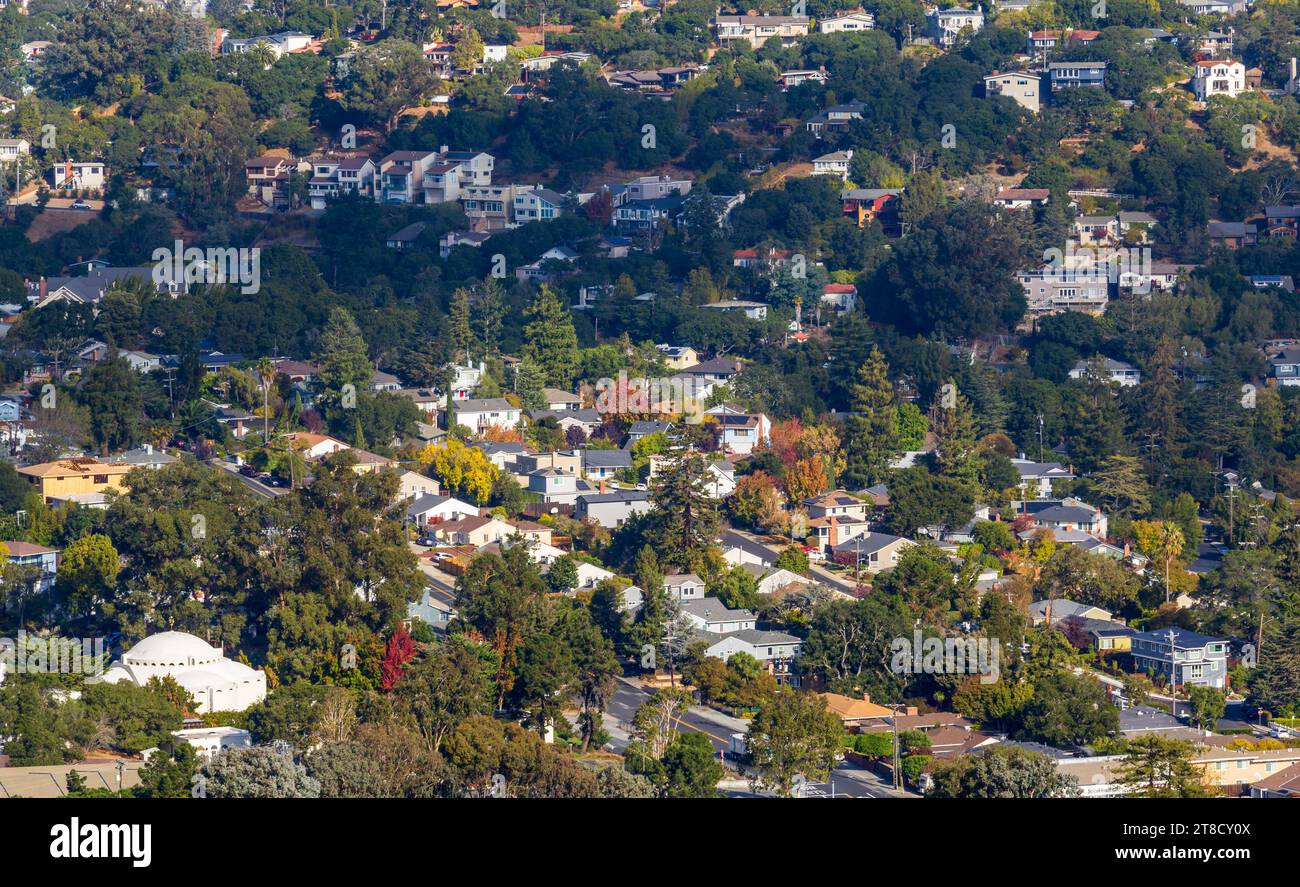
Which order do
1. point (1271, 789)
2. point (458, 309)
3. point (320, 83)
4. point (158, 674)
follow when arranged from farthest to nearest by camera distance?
point (320, 83)
point (458, 309)
point (158, 674)
point (1271, 789)

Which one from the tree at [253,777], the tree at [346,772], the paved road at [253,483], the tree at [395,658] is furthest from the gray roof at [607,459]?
the tree at [253,777]

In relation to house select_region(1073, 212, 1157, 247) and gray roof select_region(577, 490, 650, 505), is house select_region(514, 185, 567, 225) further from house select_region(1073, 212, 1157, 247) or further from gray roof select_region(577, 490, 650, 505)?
gray roof select_region(577, 490, 650, 505)

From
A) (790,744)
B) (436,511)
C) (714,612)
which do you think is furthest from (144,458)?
(790,744)

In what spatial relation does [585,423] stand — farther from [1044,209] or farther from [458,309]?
[1044,209]

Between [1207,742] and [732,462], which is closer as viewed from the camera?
[1207,742]

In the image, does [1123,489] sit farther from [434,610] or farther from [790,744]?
[790,744]

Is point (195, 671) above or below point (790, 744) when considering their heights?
below

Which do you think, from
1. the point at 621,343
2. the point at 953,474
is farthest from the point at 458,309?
the point at 953,474
